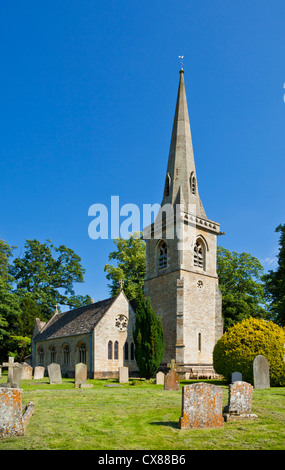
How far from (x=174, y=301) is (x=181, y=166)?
11528 mm

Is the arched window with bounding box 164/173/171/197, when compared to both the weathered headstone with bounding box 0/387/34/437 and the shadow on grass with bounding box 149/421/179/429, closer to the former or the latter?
the shadow on grass with bounding box 149/421/179/429

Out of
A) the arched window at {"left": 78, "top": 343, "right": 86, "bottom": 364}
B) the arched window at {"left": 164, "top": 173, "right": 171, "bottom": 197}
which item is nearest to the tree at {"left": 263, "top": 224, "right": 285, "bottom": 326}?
the arched window at {"left": 164, "top": 173, "right": 171, "bottom": 197}

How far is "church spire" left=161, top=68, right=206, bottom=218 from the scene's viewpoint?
33531mm

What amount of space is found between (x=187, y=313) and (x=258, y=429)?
20399mm

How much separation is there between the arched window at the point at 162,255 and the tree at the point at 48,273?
20.8 m

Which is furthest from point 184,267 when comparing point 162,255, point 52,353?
point 52,353

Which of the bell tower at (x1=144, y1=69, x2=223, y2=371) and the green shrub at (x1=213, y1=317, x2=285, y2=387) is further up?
the bell tower at (x1=144, y1=69, x2=223, y2=371)

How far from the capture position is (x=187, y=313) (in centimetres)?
2967

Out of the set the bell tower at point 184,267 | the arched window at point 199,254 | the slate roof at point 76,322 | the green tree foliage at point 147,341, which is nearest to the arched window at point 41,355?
the slate roof at point 76,322

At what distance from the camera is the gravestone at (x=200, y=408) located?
9.45 meters

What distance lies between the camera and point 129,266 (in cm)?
4412

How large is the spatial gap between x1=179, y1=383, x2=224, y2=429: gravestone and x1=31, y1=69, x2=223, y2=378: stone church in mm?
18217

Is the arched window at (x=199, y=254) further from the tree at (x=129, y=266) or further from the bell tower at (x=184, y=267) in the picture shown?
the tree at (x=129, y=266)

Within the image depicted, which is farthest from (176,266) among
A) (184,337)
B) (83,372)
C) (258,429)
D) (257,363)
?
(258,429)
